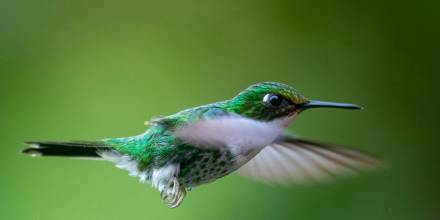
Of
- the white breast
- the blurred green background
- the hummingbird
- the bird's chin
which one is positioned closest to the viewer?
the white breast

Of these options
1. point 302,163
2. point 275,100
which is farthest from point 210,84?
point 275,100

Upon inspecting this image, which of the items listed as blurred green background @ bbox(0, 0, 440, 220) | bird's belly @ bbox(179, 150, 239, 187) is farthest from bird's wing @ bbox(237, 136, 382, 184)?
blurred green background @ bbox(0, 0, 440, 220)

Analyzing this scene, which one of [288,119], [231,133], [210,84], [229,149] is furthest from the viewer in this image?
[210,84]

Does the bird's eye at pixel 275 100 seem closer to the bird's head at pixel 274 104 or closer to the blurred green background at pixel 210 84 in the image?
the bird's head at pixel 274 104

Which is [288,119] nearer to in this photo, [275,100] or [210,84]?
[275,100]

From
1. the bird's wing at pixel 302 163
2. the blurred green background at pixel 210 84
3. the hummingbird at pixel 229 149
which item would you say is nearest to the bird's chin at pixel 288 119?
the hummingbird at pixel 229 149

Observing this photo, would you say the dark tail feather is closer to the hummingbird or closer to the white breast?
the hummingbird
